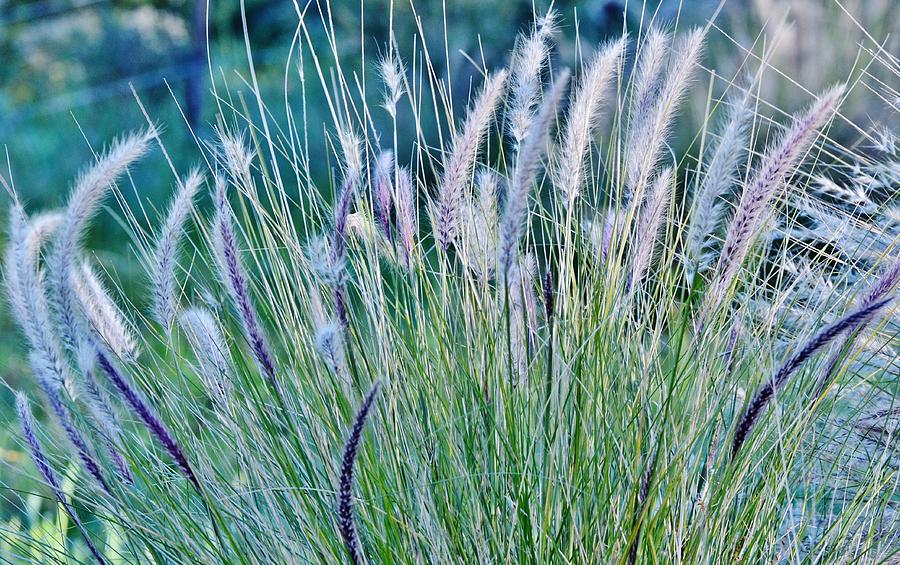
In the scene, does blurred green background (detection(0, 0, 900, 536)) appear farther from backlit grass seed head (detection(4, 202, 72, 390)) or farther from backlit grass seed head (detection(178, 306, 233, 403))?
backlit grass seed head (detection(4, 202, 72, 390))

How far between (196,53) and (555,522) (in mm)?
3603

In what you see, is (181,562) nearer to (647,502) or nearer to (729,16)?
(647,502)

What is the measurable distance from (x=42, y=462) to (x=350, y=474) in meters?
0.46

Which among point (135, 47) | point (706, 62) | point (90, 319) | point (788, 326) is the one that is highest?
point (706, 62)

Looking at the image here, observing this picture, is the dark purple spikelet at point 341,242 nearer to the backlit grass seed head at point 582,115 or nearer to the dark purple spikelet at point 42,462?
the backlit grass seed head at point 582,115

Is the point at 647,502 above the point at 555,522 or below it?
above

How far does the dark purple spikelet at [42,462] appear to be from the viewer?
1062 millimetres

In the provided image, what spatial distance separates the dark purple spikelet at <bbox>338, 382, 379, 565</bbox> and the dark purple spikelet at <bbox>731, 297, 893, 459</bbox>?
0.35 meters

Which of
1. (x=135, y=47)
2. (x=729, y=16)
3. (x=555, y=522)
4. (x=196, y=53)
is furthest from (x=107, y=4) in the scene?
(x=555, y=522)

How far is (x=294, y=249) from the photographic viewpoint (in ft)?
4.20

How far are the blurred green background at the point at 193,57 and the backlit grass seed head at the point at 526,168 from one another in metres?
1.08

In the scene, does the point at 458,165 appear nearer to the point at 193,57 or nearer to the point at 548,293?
the point at 548,293

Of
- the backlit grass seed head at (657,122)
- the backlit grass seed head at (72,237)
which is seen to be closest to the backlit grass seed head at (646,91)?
the backlit grass seed head at (657,122)

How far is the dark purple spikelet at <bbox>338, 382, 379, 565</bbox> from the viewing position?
0.77 m
